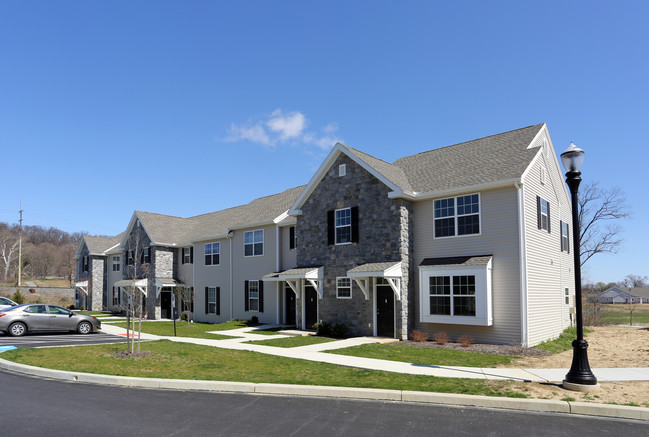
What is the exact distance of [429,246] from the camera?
18.6 meters

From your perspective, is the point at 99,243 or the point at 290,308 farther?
the point at 99,243

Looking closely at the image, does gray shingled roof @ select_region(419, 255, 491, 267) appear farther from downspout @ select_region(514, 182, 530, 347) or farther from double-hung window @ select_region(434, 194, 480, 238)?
downspout @ select_region(514, 182, 530, 347)

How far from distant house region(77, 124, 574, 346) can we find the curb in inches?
330

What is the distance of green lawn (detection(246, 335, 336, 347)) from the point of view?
17.0m

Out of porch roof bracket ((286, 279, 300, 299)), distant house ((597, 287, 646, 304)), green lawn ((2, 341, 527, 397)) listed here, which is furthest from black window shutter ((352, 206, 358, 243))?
distant house ((597, 287, 646, 304))

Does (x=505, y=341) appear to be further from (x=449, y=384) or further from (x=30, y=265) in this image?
(x=30, y=265)

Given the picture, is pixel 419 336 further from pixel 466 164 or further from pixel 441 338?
pixel 466 164

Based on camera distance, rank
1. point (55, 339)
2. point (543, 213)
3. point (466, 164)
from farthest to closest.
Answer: point (466, 164)
point (543, 213)
point (55, 339)

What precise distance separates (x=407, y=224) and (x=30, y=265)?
322 feet

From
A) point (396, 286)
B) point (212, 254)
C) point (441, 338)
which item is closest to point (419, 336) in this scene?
point (441, 338)

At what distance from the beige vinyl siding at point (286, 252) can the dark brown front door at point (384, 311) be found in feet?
20.5

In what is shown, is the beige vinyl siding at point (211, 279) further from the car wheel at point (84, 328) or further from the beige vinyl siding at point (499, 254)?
the beige vinyl siding at point (499, 254)

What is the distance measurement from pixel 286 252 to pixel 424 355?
12.2 meters

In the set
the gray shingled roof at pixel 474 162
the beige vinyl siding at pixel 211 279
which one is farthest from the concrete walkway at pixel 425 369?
the beige vinyl siding at pixel 211 279
